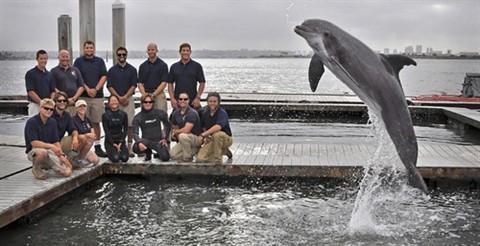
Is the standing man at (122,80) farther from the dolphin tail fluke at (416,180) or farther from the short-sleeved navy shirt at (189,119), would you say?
the dolphin tail fluke at (416,180)

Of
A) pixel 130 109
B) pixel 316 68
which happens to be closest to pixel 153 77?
pixel 130 109

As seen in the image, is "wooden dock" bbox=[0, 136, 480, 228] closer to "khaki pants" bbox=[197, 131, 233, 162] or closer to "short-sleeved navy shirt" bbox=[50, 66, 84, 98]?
"khaki pants" bbox=[197, 131, 233, 162]

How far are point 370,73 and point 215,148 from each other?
415cm

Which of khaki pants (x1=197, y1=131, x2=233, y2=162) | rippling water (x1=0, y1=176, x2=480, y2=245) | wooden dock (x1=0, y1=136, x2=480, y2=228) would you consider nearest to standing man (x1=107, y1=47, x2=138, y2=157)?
wooden dock (x1=0, y1=136, x2=480, y2=228)

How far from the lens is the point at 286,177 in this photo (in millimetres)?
10312

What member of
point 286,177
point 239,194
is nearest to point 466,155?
point 286,177

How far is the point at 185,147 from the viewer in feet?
34.2

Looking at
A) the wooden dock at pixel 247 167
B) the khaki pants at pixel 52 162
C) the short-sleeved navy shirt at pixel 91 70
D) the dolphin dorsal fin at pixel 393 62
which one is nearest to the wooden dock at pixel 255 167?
the wooden dock at pixel 247 167

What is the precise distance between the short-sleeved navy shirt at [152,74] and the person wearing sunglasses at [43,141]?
237 centimetres

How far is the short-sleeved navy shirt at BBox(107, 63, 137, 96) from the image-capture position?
10.9 metres

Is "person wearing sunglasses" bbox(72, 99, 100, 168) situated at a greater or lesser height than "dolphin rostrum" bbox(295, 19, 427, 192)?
lesser

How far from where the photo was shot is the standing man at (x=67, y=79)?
10539 millimetres

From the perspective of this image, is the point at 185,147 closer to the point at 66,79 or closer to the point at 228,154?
the point at 228,154

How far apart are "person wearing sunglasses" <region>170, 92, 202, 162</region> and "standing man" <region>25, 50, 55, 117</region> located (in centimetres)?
220
